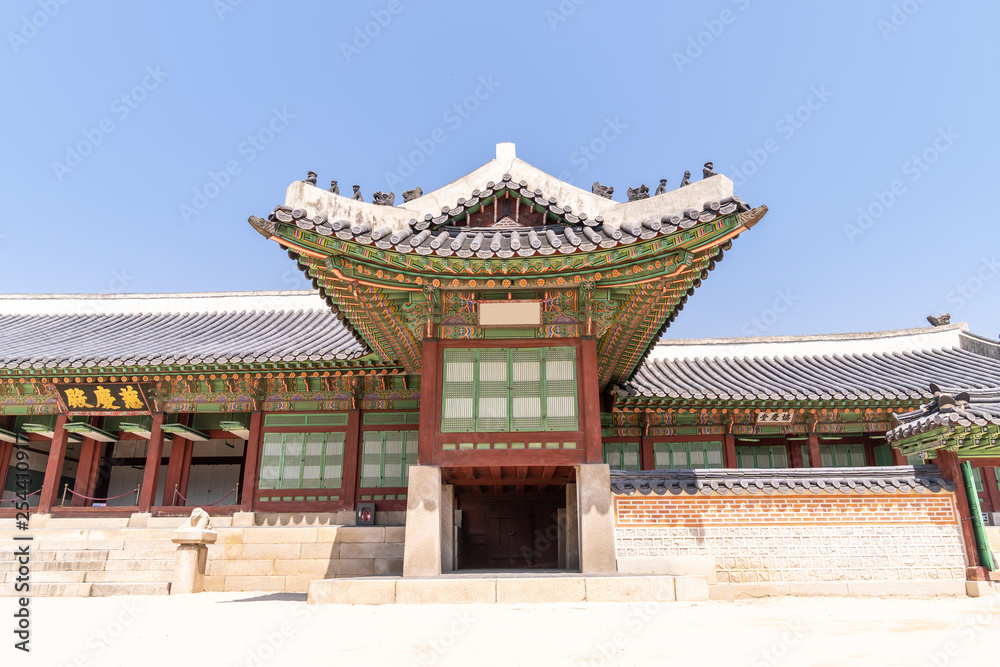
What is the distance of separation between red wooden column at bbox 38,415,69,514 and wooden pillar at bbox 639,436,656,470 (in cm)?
1472

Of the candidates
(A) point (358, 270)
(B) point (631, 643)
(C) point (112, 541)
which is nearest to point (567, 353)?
(A) point (358, 270)

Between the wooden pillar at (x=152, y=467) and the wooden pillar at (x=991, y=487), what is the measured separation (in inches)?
832

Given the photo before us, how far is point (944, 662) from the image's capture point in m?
4.51

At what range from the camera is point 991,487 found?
54.5 ft

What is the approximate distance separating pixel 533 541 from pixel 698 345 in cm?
994

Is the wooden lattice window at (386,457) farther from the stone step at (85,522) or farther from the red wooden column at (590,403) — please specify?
the red wooden column at (590,403)

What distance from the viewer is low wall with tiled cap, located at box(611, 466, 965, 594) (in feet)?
30.0

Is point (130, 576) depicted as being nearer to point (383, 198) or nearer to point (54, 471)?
point (54, 471)

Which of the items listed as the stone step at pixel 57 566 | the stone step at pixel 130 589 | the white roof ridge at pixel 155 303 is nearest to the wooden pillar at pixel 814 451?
the stone step at pixel 130 589

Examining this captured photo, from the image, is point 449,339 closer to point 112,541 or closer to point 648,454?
point 648,454

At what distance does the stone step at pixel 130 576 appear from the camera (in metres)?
11.9

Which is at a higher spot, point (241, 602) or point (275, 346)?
point (275, 346)

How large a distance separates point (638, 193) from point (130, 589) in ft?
35.8

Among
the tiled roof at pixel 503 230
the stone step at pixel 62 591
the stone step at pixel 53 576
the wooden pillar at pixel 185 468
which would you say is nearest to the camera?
the tiled roof at pixel 503 230
